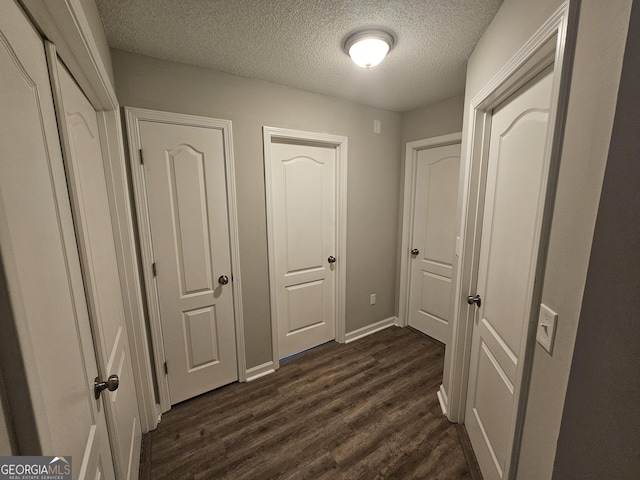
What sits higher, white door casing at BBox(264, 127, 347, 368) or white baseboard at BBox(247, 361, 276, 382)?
white door casing at BBox(264, 127, 347, 368)

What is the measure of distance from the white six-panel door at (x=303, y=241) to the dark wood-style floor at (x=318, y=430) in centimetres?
40

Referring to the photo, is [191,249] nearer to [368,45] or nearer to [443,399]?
[368,45]

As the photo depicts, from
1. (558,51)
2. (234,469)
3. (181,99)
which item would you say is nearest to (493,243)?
(558,51)

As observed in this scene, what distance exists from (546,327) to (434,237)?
6.31 feet

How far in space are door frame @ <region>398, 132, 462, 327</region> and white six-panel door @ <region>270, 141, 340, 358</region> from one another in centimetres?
86

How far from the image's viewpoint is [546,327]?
0.76 meters

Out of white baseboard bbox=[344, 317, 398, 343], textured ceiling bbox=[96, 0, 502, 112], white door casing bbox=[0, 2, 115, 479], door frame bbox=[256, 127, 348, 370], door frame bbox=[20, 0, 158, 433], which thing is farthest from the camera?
white baseboard bbox=[344, 317, 398, 343]

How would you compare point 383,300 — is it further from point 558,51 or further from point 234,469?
point 558,51

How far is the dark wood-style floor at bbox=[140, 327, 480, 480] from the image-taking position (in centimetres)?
142

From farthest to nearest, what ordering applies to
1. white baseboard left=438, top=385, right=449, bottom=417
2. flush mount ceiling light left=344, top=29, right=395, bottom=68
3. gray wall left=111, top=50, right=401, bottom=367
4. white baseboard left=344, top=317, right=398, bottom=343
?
white baseboard left=344, top=317, right=398, bottom=343 < white baseboard left=438, top=385, right=449, bottom=417 < gray wall left=111, top=50, right=401, bottom=367 < flush mount ceiling light left=344, top=29, right=395, bottom=68

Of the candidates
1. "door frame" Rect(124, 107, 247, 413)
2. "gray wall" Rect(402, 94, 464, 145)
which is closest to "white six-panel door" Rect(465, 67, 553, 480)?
"gray wall" Rect(402, 94, 464, 145)

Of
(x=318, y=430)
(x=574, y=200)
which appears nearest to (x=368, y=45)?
(x=574, y=200)

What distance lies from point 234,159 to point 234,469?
1.94m

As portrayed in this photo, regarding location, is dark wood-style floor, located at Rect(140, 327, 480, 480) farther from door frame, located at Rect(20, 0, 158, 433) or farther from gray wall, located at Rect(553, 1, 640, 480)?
gray wall, located at Rect(553, 1, 640, 480)
